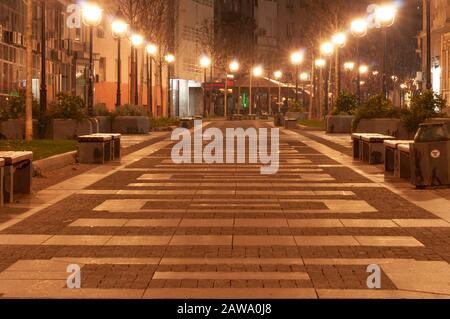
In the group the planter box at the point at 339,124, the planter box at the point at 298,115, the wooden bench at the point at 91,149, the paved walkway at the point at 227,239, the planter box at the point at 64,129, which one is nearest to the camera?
the paved walkway at the point at 227,239

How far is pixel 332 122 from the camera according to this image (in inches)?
1789

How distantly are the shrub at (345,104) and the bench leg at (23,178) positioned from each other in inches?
1253

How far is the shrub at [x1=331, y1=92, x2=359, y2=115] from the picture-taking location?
154ft

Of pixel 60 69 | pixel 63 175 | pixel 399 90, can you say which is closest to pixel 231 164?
pixel 63 175

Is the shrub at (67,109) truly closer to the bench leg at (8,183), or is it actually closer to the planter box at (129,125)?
the planter box at (129,125)

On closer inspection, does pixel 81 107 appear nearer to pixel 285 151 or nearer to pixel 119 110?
pixel 285 151

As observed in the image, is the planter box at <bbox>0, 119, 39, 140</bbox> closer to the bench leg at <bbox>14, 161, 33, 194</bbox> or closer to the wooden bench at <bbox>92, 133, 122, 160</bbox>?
the wooden bench at <bbox>92, 133, 122, 160</bbox>

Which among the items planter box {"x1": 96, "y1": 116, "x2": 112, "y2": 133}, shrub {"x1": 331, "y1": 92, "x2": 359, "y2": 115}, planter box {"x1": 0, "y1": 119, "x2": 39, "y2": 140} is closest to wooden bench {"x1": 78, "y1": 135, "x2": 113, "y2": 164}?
planter box {"x1": 0, "y1": 119, "x2": 39, "y2": 140}

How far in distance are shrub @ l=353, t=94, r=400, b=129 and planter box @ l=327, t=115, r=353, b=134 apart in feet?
29.9

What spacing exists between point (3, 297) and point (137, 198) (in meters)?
7.89

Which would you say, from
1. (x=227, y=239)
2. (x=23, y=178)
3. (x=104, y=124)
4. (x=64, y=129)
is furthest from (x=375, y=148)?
(x=104, y=124)

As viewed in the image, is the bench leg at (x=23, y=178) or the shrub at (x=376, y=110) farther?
the shrub at (x=376, y=110)

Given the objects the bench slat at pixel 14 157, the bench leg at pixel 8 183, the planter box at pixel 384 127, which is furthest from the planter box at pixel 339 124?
the bench leg at pixel 8 183

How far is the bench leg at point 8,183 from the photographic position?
1495 centimetres
